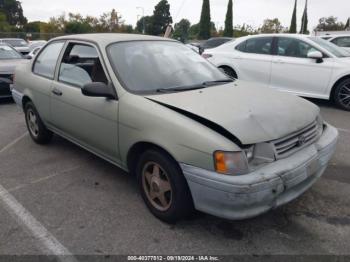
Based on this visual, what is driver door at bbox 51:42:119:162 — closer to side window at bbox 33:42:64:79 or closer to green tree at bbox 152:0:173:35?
side window at bbox 33:42:64:79

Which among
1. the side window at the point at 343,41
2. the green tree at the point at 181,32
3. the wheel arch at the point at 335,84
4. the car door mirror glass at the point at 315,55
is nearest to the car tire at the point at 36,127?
the car door mirror glass at the point at 315,55

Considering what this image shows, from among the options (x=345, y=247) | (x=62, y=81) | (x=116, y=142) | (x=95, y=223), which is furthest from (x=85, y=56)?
(x=345, y=247)

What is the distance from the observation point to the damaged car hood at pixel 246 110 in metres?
2.79

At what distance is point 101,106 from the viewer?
360 cm

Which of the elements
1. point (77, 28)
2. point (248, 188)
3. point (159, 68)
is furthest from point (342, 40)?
point (77, 28)

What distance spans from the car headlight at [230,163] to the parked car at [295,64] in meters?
5.22

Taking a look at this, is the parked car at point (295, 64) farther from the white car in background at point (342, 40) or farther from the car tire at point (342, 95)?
the white car in background at point (342, 40)

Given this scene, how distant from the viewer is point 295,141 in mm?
2998

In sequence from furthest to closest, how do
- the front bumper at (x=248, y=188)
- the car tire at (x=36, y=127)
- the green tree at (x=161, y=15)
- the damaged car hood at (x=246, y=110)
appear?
the green tree at (x=161, y=15), the car tire at (x=36, y=127), the damaged car hood at (x=246, y=110), the front bumper at (x=248, y=188)

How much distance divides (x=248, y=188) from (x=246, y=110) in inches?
30.1

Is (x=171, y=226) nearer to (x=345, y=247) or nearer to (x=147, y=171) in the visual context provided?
(x=147, y=171)

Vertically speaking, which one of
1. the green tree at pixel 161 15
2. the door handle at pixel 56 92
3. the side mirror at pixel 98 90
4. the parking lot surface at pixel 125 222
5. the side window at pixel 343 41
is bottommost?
the parking lot surface at pixel 125 222

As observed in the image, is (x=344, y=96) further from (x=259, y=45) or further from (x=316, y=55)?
(x=259, y=45)

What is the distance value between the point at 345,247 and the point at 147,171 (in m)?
1.75
